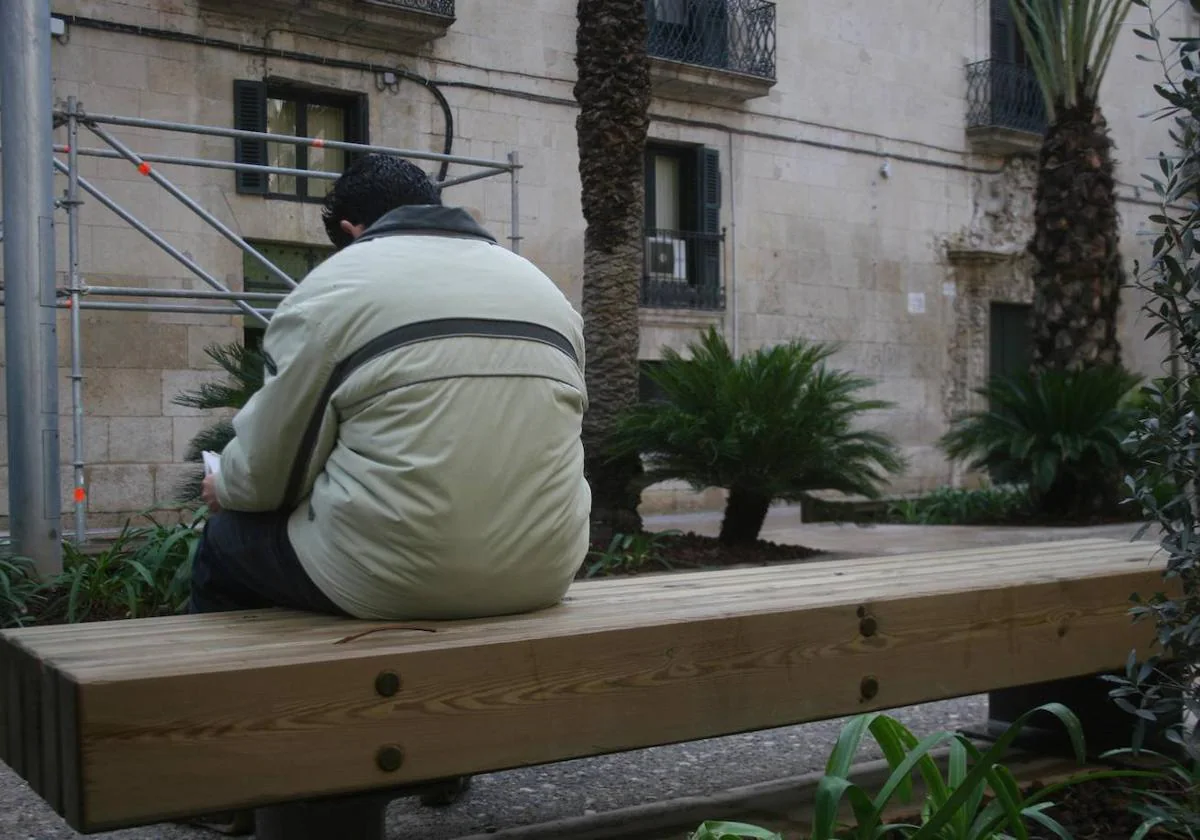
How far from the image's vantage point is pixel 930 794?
2.82 m

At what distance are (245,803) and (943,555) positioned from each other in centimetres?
252

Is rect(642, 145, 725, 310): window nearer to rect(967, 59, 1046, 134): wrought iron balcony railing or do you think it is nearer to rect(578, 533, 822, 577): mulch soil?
rect(967, 59, 1046, 134): wrought iron balcony railing

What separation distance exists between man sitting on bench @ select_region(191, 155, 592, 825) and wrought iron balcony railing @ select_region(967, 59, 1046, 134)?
19380mm

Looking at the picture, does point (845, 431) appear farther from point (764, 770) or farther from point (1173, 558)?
point (1173, 558)

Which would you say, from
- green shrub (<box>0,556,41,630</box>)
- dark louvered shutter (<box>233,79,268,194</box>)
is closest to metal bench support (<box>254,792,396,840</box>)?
green shrub (<box>0,556,41,630</box>)

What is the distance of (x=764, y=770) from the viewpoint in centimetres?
427

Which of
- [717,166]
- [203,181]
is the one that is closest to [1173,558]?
[203,181]

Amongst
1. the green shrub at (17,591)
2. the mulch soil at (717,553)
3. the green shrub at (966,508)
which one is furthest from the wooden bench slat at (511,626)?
the green shrub at (966,508)

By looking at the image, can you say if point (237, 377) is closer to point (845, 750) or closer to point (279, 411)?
point (279, 411)

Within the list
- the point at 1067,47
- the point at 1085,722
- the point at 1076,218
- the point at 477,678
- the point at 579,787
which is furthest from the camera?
the point at 1076,218

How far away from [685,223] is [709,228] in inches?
14.8

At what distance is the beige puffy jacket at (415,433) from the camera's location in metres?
2.52

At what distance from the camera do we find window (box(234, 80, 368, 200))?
14.1 metres

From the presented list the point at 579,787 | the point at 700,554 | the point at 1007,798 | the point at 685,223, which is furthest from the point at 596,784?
the point at 685,223
